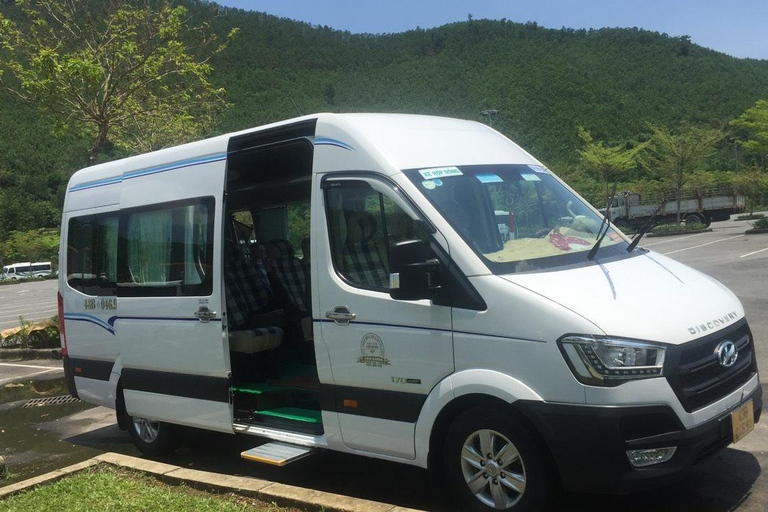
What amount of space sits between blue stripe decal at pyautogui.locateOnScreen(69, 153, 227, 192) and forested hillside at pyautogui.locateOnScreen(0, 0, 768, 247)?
41.0m

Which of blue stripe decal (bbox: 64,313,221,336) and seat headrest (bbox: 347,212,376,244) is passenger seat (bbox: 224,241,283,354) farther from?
seat headrest (bbox: 347,212,376,244)

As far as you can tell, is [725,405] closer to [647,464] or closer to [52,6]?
[647,464]

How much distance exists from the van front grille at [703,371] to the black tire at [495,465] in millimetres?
821

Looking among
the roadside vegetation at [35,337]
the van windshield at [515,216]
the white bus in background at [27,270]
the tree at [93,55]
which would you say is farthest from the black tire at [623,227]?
the white bus in background at [27,270]

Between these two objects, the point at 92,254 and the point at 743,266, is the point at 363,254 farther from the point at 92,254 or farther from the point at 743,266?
the point at 743,266

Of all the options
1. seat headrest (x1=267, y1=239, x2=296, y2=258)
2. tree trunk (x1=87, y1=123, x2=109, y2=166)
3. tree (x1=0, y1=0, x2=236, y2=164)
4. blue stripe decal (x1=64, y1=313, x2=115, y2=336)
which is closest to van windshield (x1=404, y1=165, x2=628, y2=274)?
seat headrest (x1=267, y1=239, x2=296, y2=258)

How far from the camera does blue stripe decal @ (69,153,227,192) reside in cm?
607

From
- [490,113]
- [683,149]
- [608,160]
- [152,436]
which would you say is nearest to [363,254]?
[152,436]

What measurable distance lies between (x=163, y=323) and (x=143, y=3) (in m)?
10.3

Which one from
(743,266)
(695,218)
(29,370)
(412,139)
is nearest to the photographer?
(412,139)

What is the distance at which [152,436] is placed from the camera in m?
6.77

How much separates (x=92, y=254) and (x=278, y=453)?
131 inches

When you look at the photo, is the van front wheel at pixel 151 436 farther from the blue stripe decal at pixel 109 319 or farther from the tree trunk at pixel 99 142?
the tree trunk at pixel 99 142

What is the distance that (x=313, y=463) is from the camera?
6.09m
